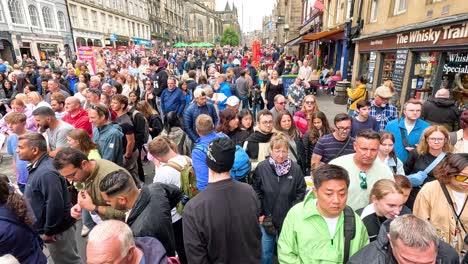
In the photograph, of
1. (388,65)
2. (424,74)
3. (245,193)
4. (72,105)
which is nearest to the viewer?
(245,193)

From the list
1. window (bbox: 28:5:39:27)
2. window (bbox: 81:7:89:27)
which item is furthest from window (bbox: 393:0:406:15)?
window (bbox: 81:7:89:27)

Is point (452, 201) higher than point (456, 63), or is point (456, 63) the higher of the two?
point (456, 63)

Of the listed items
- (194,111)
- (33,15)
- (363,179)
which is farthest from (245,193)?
(33,15)

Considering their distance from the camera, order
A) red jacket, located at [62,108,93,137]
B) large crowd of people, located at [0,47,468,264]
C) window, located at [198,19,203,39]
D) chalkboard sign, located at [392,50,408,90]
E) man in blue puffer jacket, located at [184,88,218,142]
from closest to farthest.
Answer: large crowd of people, located at [0,47,468,264] → red jacket, located at [62,108,93,137] → man in blue puffer jacket, located at [184,88,218,142] → chalkboard sign, located at [392,50,408,90] → window, located at [198,19,203,39]

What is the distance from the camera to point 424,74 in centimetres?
753

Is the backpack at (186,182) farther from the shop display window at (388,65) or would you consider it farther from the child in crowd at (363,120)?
the shop display window at (388,65)

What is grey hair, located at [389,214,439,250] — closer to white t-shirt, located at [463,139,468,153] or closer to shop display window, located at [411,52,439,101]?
white t-shirt, located at [463,139,468,153]

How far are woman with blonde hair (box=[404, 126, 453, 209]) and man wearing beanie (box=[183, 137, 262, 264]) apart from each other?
87.5 inches

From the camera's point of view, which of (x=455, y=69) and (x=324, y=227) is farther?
(x=455, y=69)

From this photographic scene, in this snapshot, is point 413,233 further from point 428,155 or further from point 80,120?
point 80,120

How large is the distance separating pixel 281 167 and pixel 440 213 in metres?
1.44

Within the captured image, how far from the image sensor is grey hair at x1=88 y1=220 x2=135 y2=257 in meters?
1.48

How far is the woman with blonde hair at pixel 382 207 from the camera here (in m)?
2.05

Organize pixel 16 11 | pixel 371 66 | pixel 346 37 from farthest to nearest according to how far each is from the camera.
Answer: pixel 16 11
pixel 346 37
pixel 371 66
